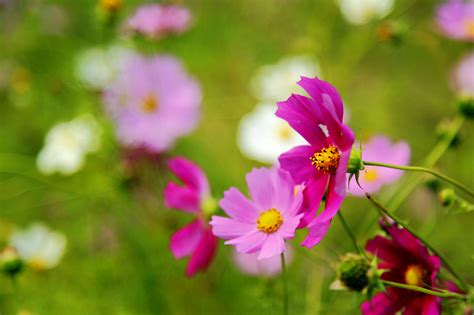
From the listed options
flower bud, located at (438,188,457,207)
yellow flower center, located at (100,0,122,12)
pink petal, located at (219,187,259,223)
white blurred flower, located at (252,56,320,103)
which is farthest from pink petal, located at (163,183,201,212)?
white blurred flower, located at (252,56,320,103)

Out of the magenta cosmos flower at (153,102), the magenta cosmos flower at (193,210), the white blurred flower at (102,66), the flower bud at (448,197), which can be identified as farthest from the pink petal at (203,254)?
the white blurred flower at (102,66)

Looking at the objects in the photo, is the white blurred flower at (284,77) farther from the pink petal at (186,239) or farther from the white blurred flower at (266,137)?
the pink petal at (186,239)

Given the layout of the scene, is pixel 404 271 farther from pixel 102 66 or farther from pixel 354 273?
pixel 102 66

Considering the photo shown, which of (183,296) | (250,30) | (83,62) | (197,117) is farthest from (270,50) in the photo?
(183,296)

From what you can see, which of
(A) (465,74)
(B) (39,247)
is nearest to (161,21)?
(B) (39,247)

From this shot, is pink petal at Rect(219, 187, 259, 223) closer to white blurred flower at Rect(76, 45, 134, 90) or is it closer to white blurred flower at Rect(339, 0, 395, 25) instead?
A: white blurred flower at Rect(76, 45, 134, 90)
